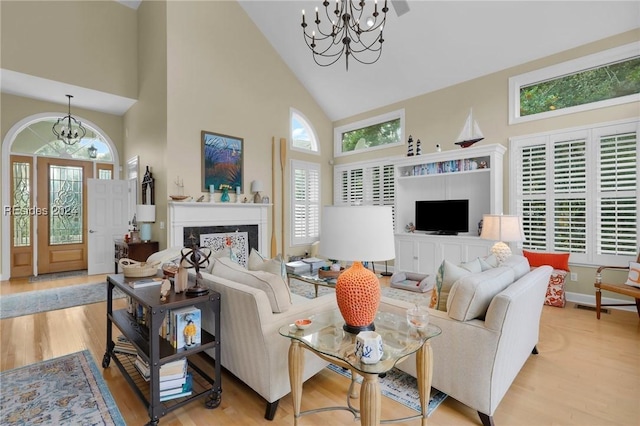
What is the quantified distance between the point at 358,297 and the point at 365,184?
17.8ft

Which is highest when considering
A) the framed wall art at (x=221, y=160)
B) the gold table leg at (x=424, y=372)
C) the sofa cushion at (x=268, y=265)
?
the framed wall art at (x=221, y=160)

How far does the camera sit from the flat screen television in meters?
5.27

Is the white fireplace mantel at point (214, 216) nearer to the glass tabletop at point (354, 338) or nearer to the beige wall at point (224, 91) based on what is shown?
the beige wall at point (224, 91)

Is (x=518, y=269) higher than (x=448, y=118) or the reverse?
the reverse

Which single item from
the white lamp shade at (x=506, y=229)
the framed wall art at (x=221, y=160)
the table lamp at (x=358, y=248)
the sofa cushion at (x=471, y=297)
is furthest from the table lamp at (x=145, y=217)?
the white lamp shade at (x=506, y=229)

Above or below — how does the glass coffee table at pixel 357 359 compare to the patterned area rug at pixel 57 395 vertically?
above

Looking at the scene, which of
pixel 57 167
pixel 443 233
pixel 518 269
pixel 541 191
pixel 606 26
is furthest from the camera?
pixel 57 167

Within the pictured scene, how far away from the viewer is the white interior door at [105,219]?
6129 mm

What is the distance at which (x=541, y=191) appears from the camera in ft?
15.0

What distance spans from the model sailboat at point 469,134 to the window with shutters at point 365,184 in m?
1.56

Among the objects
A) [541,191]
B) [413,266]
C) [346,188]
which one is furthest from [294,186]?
[541,191]

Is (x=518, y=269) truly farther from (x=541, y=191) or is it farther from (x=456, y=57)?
(x=456, y=57)

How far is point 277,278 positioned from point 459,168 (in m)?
4.27

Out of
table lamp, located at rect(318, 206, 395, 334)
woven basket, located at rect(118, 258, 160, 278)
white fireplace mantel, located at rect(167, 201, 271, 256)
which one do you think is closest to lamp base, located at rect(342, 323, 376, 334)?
table lamp, located at rect(318, 206, 395, 334)
